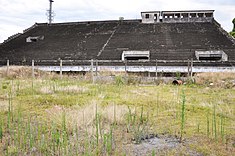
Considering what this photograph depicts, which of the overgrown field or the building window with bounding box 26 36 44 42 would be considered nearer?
the overgrown field

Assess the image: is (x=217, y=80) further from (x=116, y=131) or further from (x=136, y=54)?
(x=116, y=131)

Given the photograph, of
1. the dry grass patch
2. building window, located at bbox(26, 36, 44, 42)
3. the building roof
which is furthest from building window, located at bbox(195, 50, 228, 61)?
building window, located at bbox(26, 36, 44, 42)

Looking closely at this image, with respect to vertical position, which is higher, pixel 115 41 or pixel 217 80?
pixel 115 41

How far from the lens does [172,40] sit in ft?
68.4

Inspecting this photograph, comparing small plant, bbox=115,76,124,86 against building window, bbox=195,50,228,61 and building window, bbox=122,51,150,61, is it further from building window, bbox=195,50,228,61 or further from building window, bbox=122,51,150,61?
building window, bbox=195,50,228,61

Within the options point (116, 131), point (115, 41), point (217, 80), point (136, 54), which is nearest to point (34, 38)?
point (115, 41)

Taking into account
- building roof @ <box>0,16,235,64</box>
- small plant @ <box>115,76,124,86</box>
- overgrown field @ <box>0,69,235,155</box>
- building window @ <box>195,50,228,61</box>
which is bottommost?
overgrown field @ <box>0,69,235,155</box>

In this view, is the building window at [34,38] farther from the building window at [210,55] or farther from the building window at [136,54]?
the building window at [210,55]

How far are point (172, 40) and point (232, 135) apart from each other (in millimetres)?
17306

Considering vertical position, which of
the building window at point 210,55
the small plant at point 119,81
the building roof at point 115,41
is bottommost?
the small plant at point 119,81

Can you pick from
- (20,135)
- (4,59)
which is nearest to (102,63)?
(4,59)

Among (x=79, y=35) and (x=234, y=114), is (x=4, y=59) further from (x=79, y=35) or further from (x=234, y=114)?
(x=234, y=114)

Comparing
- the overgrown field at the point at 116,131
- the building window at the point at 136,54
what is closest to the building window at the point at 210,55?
the building window at the point at 136,54

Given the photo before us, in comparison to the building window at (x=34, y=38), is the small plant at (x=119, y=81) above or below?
below
